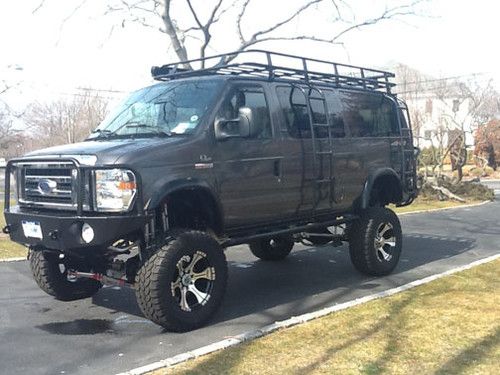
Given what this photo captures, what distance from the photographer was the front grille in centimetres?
541

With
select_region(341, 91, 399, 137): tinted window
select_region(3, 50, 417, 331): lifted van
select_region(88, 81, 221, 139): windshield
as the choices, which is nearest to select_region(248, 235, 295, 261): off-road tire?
select_region(3, 50, 417, 331): lifted van

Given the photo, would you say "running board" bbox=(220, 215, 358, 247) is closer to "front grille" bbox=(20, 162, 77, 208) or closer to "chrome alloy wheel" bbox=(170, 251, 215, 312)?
"chrome alloy wheel" bbox=(170, 251, 215, 312)

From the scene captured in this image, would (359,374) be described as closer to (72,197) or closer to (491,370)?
(491,370)

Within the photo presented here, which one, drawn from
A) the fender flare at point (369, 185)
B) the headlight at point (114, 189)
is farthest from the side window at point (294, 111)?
the headlight at point (114, 189)

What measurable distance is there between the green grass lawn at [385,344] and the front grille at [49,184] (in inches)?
75.6

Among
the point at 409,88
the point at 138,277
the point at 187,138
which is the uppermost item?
the point at 409,88

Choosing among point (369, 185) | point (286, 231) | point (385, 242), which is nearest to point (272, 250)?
point (385, 242)

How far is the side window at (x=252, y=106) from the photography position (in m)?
6.23

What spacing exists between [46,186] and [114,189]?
83 centimetres

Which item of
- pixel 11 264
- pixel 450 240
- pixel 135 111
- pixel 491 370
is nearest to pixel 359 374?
pixel 491 370

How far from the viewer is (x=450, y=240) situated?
11594 mm

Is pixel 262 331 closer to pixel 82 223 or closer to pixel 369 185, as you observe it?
pixel 82 223

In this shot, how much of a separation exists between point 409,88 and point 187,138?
31.2 meters

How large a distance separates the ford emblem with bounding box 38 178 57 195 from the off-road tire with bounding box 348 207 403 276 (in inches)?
156
